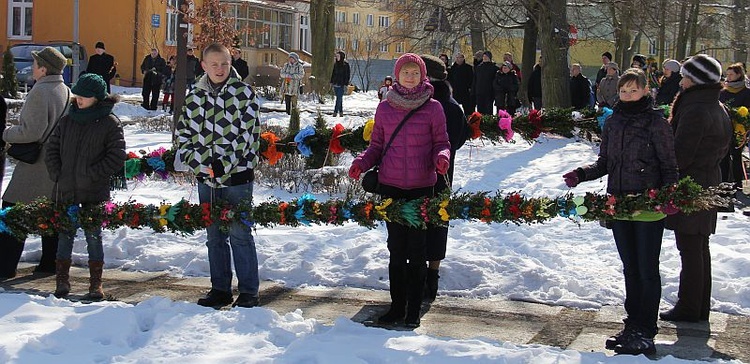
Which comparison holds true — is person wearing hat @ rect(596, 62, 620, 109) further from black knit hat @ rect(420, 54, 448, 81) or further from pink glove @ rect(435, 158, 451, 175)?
pink glove @ rect(435, 158, 451, 175)

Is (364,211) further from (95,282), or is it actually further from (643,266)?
→ (95,282)

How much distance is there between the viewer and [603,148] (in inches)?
247

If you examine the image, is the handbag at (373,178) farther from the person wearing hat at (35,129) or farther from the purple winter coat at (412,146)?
the person wearing hat at (35,129)

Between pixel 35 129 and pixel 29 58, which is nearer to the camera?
pixel 35 129

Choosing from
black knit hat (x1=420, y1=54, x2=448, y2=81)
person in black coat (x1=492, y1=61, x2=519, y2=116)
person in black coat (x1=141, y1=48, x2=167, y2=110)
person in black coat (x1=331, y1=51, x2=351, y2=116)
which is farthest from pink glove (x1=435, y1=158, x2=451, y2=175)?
person in black coat (x1=141, y1=48, x2=167, y2=110)

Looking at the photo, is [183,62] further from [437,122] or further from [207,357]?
[207,357]

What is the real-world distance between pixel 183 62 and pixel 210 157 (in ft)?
23.1

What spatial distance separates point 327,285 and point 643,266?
105 inches

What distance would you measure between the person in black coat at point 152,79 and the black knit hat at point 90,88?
18.8m

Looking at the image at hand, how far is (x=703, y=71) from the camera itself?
6.70 metres

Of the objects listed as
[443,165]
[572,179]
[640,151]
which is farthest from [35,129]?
[640,151]

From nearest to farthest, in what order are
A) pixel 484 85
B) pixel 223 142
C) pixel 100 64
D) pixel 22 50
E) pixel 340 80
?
1. pixel 223 142
2. pixel 484 85
3. pixel 100 64
4. pixel 340 80
5. pixel 22 50

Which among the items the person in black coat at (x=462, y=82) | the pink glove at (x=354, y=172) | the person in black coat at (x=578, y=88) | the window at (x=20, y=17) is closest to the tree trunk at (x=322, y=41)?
the person in black coat at (x=462, y=82)

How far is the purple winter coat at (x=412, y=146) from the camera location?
6461 millimetres
